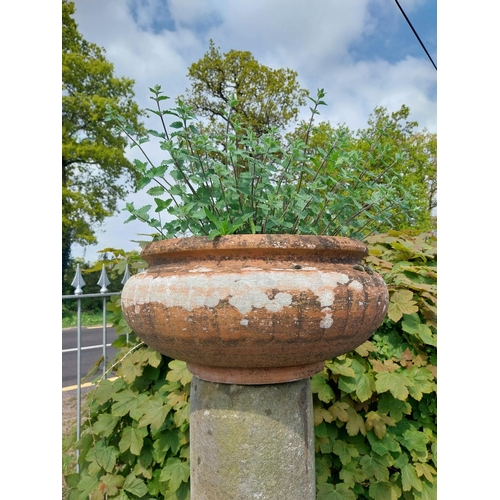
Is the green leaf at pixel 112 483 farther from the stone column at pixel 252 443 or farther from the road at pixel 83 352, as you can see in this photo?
the road at pixel 83 352

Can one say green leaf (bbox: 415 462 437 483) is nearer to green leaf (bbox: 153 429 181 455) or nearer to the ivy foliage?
the ivy foliage

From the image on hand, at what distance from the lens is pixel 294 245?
3.38 ft

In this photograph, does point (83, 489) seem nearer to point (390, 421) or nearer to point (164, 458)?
point (164, 458)

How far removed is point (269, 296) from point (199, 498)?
728 millimetres

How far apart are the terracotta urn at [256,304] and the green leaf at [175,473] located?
85 cm

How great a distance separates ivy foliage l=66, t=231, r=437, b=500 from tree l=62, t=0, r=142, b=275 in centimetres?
1156

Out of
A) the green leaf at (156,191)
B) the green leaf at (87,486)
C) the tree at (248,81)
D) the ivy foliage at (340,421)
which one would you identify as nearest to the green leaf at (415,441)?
the ivy foliage at (340,421)

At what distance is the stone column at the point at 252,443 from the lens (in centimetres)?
112

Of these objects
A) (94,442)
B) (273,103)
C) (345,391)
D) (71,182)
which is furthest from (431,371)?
(71,182)

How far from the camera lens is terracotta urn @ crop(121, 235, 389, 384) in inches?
37.8

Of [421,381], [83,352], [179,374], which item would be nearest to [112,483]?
[179,374]

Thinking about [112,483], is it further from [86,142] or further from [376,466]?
[86,142]

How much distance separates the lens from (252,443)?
1123 mm

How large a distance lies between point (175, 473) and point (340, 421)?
777 mm
